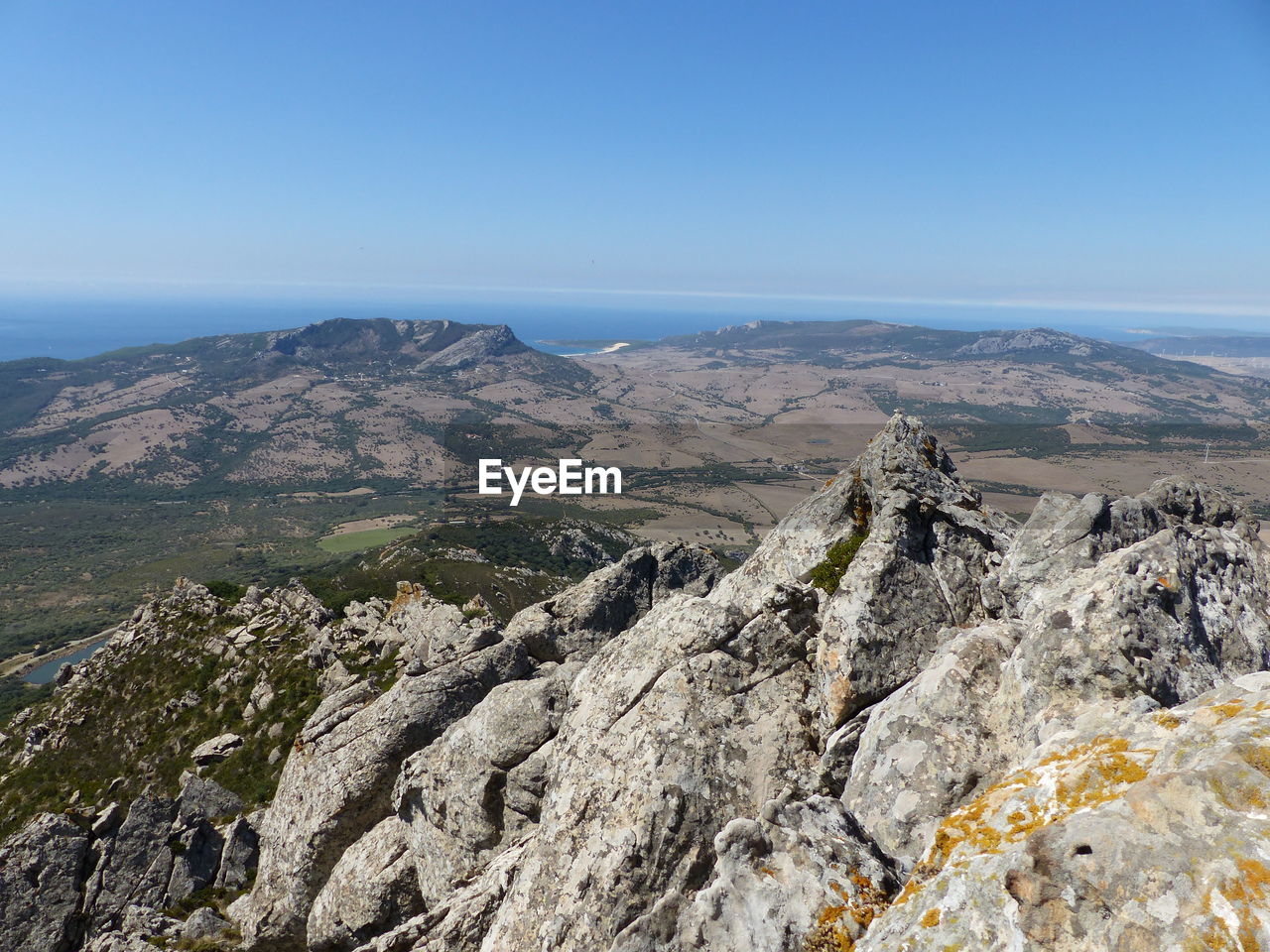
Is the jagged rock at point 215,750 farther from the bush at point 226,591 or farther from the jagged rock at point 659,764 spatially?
the jagged rock at point 659,764

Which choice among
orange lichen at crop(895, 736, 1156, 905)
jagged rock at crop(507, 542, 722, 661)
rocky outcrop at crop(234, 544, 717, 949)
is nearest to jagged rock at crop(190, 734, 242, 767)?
rocky outcrop at crop(234, 544, 717, 949)

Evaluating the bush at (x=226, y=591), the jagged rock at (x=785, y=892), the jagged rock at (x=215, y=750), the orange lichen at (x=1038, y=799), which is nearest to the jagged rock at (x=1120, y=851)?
the orange lichen at (x=1038, y=799)

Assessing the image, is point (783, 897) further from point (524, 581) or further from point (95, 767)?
point (524, 581)

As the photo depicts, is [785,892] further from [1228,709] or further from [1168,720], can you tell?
[1228,709]

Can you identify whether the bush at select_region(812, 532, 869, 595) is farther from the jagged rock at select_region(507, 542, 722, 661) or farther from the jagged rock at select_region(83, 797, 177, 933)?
the jagged rock at select_region(83, 797, 177, 933)

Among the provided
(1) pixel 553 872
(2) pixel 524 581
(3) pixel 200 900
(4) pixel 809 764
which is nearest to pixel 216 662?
(3) pixel 200 900
